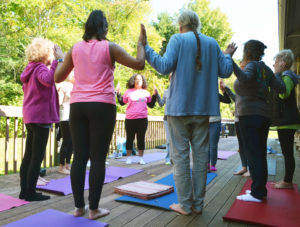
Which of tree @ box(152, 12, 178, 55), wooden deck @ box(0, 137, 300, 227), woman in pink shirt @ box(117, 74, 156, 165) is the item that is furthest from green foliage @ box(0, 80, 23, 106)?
tree @ box(152, 12, 178, 55)

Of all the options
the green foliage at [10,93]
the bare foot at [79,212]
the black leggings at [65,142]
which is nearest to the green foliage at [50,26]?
the green foliage at [10,93]

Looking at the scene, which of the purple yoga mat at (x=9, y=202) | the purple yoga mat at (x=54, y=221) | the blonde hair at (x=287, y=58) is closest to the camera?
the purple yoga mat at (x=54, y=221)

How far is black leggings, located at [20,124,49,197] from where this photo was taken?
7.47ft

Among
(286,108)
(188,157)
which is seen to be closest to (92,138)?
(188,157)

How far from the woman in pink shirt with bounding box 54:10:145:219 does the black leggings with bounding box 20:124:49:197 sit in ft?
1.99

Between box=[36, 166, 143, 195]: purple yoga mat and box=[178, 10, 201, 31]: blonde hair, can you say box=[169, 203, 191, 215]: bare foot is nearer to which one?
box=[36, 166, 143, 195]: purple yoga mat

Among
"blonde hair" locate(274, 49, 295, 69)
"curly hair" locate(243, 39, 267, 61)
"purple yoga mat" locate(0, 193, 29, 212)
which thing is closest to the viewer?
"purple yoga mat" locate(0, 193, 29, 212)

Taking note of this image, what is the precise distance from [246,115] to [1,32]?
1084 centimetres

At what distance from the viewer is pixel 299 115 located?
2672 mm

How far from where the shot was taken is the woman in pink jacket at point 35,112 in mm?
2275

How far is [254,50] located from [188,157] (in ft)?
3.80

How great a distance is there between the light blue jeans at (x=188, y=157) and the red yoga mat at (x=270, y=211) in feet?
0.93

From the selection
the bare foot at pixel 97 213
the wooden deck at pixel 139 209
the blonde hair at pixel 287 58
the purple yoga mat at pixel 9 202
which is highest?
the blonde hair at pixel 287 58

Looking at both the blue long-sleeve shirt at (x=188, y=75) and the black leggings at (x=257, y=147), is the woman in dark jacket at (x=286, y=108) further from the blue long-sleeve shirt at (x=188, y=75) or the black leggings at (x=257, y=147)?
the blue long-sleeve shirt at (x=188, y=75)
